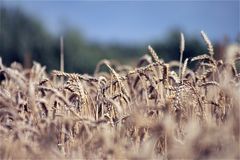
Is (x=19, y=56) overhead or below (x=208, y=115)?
overhead

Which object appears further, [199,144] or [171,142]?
[171,142]

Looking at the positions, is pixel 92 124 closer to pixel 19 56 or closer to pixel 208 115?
pixel 208 115

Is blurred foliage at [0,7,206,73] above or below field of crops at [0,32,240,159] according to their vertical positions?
above

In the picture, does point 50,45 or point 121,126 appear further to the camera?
point 50,45

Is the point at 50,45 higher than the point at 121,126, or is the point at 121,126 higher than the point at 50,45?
the point at 50,45

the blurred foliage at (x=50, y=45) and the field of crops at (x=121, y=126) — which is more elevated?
the blurred foliage at (x=50, y=45)

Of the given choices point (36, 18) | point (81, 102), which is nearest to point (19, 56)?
point (36, 18)

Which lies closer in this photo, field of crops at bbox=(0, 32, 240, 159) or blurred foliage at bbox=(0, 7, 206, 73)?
field of crops at bbox=(0, 32, 240, 159)

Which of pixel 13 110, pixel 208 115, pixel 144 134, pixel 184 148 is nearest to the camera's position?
pixel 184 148

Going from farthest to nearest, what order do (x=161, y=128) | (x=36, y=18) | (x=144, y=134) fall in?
(x=36, y=18)
(x=144, y=134)
(x=161, y=128)

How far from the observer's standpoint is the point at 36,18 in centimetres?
3928

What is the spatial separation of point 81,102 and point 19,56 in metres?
33.1

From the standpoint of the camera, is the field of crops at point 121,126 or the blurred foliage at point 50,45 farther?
the blurred foliage at point 50,45

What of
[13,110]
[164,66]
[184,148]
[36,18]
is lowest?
[184,148]
